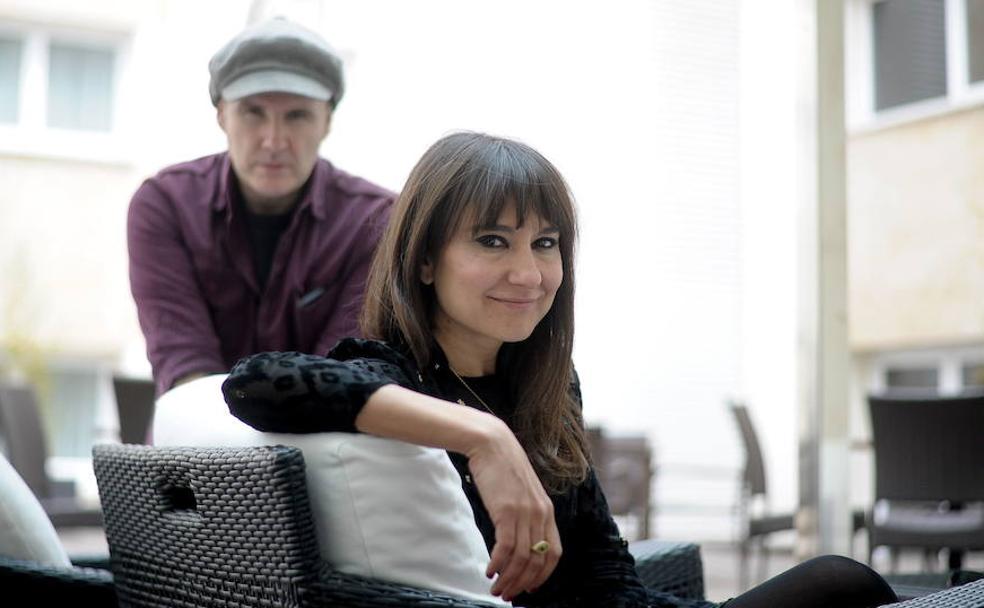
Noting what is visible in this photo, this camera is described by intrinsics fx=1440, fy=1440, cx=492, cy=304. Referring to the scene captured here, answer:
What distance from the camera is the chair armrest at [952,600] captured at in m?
1.40

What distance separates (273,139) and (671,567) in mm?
1012

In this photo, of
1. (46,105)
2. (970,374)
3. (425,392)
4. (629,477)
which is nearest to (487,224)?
(425,392)

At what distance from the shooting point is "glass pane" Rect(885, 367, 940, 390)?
11.6 meters

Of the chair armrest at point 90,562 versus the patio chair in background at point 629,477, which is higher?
the chair armrest at point 90,562

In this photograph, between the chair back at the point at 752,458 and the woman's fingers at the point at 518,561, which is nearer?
the woman's fingers at the point at 518,561

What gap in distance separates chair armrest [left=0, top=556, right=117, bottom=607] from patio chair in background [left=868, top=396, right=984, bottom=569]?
12.8ft

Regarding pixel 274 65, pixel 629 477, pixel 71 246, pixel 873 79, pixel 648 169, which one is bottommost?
pixel 629 477

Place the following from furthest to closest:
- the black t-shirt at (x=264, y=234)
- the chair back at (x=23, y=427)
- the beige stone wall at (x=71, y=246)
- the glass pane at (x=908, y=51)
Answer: the beige stone wall at (x=71, y=246)
the glass pane at (x=908, y=51)
the chair back at (x=23, y=427)
the black t-shirt at (x=264, y=234)

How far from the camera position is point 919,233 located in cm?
1099

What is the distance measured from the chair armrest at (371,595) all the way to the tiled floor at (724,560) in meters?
5.33

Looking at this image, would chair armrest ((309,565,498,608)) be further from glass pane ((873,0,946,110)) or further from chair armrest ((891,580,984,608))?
glass pane ((873,0,946,110))

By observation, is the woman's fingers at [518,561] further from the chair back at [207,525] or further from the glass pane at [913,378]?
the glass pane at [913,378]

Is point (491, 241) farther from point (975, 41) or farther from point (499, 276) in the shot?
point (975, 41)

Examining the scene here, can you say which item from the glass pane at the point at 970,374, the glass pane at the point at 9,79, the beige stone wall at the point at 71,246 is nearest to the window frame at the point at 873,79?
the glass pane at the point at 970,374
